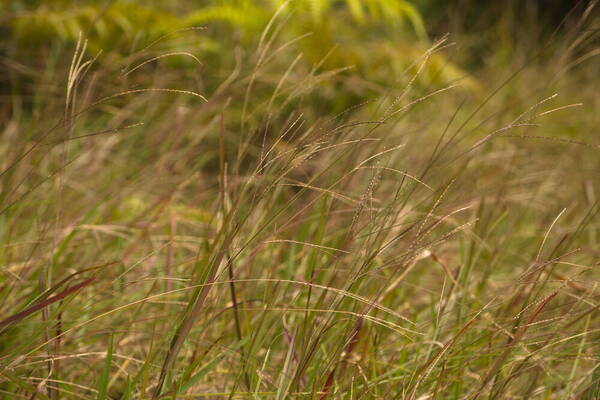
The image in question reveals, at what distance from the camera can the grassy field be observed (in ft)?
3.77

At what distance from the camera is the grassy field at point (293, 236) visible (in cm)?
115

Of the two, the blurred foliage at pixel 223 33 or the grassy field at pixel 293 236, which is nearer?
the grassy field at pixel 293 236

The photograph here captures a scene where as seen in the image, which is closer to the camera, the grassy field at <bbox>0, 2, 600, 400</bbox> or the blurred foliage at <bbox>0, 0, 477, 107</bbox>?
the grassy field at <bbox>0, 2, 600, 400</bbox>

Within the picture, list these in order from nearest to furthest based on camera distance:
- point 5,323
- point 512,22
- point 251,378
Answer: point 5,323, point 251,378, point 512,22

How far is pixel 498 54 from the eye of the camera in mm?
4703

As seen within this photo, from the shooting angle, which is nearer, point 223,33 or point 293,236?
point 293,236

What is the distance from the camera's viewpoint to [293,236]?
6.43ft

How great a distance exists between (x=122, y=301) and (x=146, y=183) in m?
0.47

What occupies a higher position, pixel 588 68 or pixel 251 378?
pixel 251 378

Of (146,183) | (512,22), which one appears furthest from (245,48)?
(512,22)

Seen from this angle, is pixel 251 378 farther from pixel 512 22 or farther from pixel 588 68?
pixel 512 22

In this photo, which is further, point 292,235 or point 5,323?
point 292,235

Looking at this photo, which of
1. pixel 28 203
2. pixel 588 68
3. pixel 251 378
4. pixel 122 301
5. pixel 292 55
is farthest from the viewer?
pixel 588 68

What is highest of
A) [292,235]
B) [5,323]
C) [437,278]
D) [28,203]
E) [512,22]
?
[5,323]
